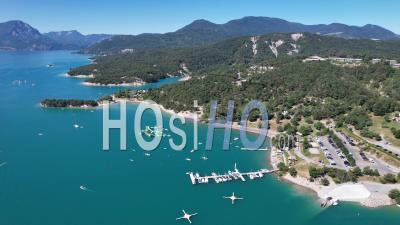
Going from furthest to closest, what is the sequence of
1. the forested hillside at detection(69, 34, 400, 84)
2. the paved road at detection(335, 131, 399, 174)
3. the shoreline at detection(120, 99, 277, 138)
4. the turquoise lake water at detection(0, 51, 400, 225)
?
1. the forested hillside at detection(69, 34, 400, 84)
2. the shoreline at detection(120, 99, 277, 138)
3. the paved road at detection(335, 131, 399, 174)
4. the turquoise lake water at detection(0, 51, 400, 225)

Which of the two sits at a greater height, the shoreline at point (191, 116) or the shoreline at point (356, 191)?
→ the shoreline at point (191, 116)

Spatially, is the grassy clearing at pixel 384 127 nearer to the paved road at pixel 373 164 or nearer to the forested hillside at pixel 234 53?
the paved road at pixel 373 164

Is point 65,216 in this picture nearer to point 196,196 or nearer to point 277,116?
point 196,196

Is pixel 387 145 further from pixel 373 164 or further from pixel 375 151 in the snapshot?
pixel 373 164

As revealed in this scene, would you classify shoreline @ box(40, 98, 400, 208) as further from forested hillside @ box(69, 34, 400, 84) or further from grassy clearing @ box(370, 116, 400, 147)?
forested hillside @ box(69, 34, 400, 84)

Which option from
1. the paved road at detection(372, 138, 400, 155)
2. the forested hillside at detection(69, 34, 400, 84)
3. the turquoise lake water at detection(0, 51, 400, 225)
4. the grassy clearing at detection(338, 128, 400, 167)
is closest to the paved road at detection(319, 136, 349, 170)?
the grassy clearing at detection(338, 128, 400, 167)

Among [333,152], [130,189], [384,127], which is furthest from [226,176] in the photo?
[384,127]

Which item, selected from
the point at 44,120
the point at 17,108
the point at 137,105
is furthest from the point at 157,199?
the point at 17,108

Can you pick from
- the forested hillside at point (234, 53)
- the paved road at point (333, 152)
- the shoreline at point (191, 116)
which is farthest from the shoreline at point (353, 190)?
the forested hillside at point (234, 53)
